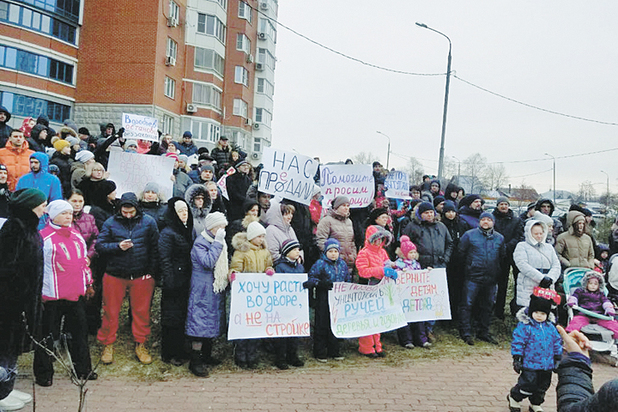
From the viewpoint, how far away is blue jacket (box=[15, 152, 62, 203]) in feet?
24.4

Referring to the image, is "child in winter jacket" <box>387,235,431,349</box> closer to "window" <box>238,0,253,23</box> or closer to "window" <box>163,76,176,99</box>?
"window" <box>163,76,176,99</box>

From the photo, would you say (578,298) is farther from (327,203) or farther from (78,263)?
(78,263)

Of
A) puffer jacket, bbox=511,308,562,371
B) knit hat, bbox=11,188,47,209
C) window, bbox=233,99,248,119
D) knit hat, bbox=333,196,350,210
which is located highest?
window, bbox=233,99,248,119

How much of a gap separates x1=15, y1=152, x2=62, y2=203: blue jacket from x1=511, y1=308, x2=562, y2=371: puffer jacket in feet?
21.9

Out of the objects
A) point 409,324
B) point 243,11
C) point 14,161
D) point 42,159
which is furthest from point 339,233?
point 243,11

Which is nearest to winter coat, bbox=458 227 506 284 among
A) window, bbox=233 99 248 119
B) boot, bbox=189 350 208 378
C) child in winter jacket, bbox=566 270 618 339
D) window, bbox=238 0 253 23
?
child in winter jacket, bbox=566 270 618 339

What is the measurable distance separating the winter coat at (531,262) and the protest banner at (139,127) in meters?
8.49

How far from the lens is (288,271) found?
22.5 feet

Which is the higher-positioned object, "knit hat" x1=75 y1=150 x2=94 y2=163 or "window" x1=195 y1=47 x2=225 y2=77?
"window" x1=195 y1=47 x2=225 y2=77

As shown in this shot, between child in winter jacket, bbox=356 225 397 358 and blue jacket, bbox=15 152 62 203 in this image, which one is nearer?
child in winter jacket, bbox=356 225 397 358

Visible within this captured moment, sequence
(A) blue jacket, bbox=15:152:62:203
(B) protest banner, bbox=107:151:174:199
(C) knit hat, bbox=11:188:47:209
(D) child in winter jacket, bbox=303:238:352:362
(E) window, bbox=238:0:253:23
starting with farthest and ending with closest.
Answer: (E) window, bbox=238:0:253:23, (B) protest banner, bbox=107:151:174:199, (A) blue jacket, bbox=15:152:62:203, (D) child in winter jacket, bbox=303:238:352:362, (C) knit hat, bbox=11:188:47:209

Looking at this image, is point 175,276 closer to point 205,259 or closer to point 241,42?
point 205,259

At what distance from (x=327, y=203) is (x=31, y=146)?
6.21 meters

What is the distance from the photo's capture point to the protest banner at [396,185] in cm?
1087
